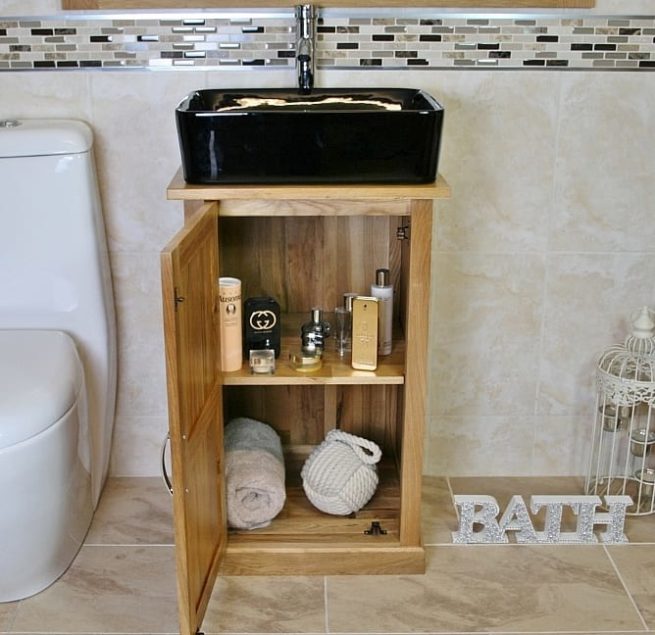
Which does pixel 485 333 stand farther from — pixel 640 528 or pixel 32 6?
pixel 32 6

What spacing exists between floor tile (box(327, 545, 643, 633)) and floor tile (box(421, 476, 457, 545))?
48 mm

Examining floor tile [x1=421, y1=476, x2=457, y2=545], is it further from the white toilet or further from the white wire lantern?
the white toilet

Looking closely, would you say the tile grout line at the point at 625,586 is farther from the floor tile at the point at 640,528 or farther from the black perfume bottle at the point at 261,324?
the black perfume bottle at the point at 261,324

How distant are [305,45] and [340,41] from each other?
104mm

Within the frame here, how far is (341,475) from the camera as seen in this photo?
2057 millimetres

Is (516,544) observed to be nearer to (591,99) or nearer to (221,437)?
(221,437)

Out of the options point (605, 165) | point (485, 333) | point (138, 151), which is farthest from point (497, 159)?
point (138, 151)

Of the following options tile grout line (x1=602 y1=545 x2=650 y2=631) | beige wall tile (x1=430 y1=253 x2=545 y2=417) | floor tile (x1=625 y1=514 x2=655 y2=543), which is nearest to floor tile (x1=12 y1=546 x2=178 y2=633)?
beige wall tile (x1=430 y1=253 x2=545 y2=417)

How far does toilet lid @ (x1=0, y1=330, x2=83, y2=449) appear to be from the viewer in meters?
1.71

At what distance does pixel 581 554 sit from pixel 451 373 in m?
0.50

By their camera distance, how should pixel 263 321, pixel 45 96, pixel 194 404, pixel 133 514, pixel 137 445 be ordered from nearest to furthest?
1. pixel 194 404
2. pixel 263 321
3. pixel 45 96
4. pixel 133 514
5. pixel 137 445

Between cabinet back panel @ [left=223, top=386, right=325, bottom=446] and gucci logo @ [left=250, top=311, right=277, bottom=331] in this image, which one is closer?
gucci logo @ [left=250, top=311, right=277, bottom=331]

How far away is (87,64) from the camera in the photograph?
207 cm

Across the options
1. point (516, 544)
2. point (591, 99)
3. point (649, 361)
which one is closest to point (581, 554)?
point (516, 544)
